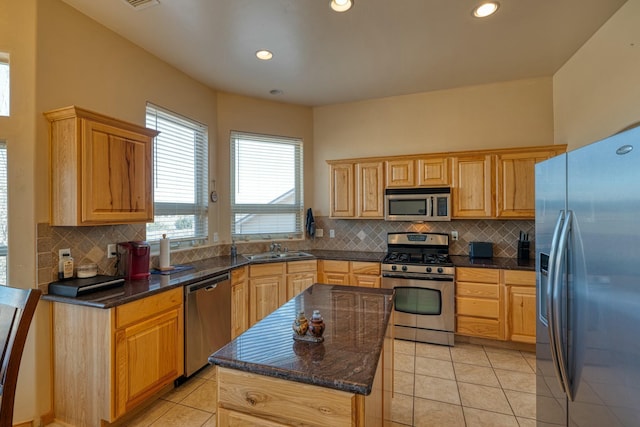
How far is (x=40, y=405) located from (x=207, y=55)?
A: 10.3 ft

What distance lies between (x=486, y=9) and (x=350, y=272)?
9.41ft

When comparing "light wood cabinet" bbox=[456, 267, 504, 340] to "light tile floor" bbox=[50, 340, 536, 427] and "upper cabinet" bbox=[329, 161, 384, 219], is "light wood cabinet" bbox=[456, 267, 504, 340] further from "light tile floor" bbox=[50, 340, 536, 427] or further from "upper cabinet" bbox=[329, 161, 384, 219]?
"upper cabinet" bbox=[329, 161, 384, 219]

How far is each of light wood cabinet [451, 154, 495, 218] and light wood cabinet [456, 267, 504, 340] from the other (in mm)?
695

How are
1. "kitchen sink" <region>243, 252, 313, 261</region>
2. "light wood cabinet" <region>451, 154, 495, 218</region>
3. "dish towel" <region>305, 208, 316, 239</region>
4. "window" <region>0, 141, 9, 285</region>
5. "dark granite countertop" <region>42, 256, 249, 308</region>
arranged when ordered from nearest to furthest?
1. "dark granite countertop" <region>42, 256, 249, 308</region>
2. "window" <region>0, 141, 9, 285</region>
3. "light wood cabinet" <region>451, 154, 495, 218</region>
4. "kitchen sink" <region>243, 252, 313, 261</region>
5. "dish towel" <region>305, 208, 316, 239</region>

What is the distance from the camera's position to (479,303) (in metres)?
3.25

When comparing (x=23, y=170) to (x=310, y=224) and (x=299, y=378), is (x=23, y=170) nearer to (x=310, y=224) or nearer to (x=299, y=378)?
(x=299, y=378)

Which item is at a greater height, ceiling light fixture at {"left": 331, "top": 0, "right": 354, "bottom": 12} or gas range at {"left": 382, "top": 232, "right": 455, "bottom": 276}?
ceiling light fixture at {"left": 331, "top": 0, "right": 354, "bottom": 12}

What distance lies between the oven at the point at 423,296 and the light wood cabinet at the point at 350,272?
0.15 metres

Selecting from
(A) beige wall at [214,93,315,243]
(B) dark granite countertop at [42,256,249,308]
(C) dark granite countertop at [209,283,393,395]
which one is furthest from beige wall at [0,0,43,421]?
(A) beige wall at [214,93,315,243]

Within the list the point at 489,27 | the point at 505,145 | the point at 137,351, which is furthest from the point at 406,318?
the point at 489,27

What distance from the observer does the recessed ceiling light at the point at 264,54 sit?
292cm

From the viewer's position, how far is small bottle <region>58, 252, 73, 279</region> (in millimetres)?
2174

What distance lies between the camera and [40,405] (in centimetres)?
206

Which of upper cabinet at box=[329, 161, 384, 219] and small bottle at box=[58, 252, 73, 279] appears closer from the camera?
small bottle at box=[58, 252, 73, 279]
